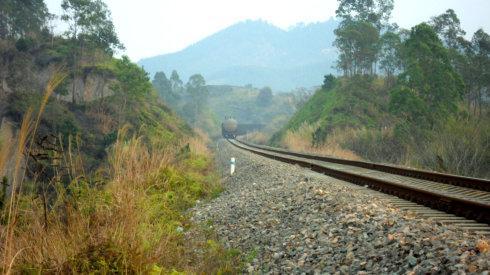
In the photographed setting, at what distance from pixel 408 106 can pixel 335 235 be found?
25418 mm

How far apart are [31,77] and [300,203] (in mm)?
29323

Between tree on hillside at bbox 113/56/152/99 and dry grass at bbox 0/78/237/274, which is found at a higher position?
tree on hillside at bbox 113/56/152/99

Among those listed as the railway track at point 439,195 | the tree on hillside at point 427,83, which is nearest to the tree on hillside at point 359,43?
the tree on hillside at point 427,83

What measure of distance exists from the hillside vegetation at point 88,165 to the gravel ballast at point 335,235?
592mm

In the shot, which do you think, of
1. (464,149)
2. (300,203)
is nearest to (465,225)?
(300,203)

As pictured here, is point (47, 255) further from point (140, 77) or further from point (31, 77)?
point (140, 77)

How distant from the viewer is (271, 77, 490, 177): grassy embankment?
673 inches

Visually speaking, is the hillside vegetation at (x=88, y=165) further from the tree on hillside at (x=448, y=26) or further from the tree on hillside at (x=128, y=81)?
the tree on hillside at (x=448, y=26)

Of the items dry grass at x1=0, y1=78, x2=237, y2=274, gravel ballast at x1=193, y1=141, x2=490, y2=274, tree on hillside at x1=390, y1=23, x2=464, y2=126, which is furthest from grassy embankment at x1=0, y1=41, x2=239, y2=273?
tree on hillside at x1=390, y1=23, x2=464, y2=126

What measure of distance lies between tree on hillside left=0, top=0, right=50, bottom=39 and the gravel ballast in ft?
123

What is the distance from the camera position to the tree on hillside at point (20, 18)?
39.8m

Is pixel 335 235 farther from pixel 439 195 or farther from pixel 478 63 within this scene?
pixel 478 63

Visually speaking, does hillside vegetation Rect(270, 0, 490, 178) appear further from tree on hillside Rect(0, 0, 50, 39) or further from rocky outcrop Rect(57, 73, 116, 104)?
tree on hillside Rect(0, 0, 50, 39)

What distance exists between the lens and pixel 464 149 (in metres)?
17.1
